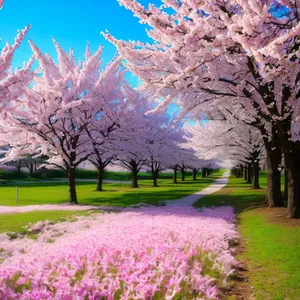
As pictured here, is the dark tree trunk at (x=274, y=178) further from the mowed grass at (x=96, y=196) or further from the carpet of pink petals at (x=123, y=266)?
the carpet of pink petals at (x=123, y=266)

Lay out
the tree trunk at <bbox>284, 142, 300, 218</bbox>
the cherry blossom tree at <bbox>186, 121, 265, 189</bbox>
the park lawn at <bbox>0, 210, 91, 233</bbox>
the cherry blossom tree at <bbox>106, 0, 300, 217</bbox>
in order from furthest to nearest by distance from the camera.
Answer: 1. the cherry blossom tree at <bbox>186, 121, 265, 189</bbox>
2. the tree trunk at <bbox>284, 142, 300, 218</bbox>
3. the park lawn at <bbox>0, 210, 91, 233</bbox>
4. the cherry blossom tree at <bbox>106, 0, 300, 217</bbox>

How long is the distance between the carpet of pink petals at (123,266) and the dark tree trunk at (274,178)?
28.4 feet

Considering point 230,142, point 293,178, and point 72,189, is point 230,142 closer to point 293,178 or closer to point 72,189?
point 72,189

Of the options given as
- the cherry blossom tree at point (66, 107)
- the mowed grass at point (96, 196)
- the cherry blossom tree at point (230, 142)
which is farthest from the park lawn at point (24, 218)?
the cherry blossom tree at point (230, 142)

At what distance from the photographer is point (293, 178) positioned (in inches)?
575

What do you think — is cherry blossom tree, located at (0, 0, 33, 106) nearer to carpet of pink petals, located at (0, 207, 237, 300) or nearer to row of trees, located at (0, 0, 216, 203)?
carpet of pink petals, located at (0, 207, 237, 300)

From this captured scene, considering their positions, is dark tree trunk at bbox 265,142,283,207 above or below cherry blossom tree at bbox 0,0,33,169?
below

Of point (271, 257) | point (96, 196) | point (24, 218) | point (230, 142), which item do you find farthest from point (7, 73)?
point (230, 142)

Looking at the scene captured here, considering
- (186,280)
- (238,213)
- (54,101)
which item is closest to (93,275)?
(186,280)

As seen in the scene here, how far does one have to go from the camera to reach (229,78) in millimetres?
15602

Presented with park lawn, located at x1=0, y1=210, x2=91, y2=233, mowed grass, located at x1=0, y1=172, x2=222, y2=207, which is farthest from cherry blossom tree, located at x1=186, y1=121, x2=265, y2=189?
park lawn, located at x1=0, y1=210, x2=91, y2=233

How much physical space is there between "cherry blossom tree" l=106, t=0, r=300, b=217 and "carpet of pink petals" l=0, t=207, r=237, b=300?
5176 millimetres

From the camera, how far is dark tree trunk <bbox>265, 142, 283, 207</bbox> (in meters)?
18.9

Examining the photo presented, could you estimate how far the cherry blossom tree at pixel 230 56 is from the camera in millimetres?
8750
